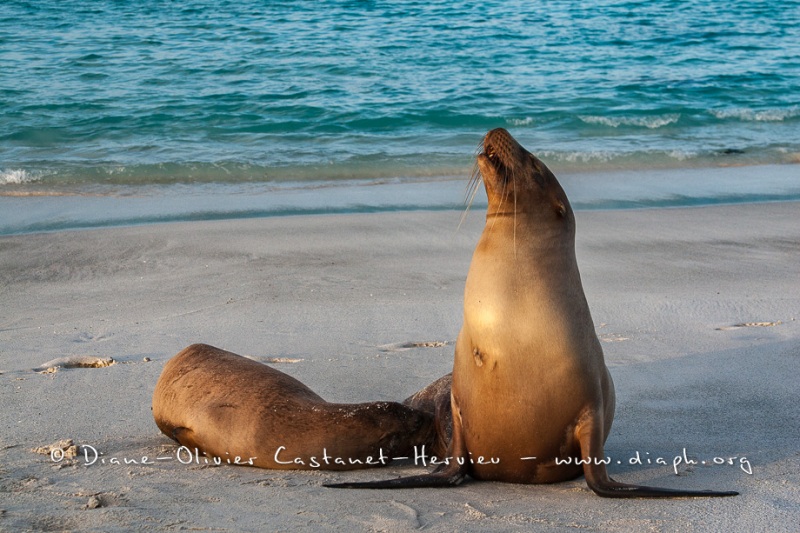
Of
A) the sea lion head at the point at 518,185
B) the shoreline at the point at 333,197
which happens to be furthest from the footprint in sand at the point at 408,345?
the shoreline at the point at 333,197

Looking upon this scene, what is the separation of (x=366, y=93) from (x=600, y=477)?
46.3ft

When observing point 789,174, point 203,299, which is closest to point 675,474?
point 203,299

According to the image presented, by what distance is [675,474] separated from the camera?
390 cm

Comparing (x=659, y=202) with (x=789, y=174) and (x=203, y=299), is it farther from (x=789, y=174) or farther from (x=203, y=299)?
(x=203, y=299)

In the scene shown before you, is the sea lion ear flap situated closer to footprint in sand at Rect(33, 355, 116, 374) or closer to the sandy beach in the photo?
the sandy beach

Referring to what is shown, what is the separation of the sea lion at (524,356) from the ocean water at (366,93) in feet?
20.6

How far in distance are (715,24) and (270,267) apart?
20672 mm

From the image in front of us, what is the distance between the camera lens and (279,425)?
4.14 metres

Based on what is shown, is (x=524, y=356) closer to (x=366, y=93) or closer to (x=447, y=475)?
(x=447, y=475)

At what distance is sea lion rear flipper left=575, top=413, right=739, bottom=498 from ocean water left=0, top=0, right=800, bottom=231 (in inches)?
260

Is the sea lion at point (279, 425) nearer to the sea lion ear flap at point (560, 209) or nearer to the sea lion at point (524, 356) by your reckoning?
the sea lion at point (524, 356)

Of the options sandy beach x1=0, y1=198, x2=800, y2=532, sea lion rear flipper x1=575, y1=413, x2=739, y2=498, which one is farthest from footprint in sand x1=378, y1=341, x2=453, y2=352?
sea lion rear flipper x1=575, y1=413, x2=739, y2=498

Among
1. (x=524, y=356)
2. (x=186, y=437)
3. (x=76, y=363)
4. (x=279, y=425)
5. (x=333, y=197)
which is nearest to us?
(x=524, y=356)

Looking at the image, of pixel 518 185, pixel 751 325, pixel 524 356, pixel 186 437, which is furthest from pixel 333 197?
pixel 524 356
